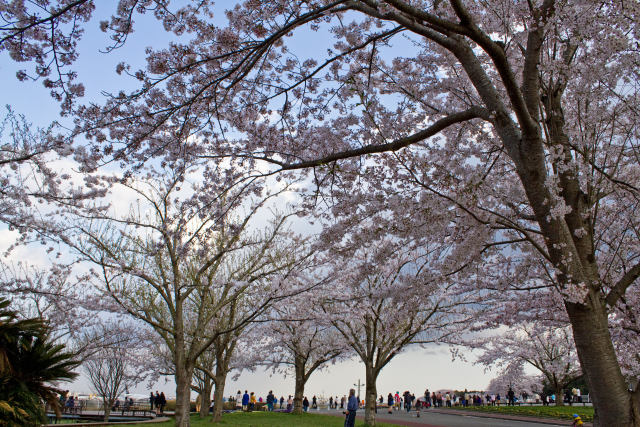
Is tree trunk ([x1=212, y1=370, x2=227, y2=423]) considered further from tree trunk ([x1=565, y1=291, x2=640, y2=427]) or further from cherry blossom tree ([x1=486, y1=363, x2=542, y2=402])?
cherry blossom tree ([x1=486, y1=363, x2=542, y2=402])

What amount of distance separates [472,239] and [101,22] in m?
5.60

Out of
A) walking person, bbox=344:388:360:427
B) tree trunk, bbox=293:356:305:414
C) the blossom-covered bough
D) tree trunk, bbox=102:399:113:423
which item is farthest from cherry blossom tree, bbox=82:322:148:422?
the blossom-covered bough

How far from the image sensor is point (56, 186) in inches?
396

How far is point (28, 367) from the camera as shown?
7242mm

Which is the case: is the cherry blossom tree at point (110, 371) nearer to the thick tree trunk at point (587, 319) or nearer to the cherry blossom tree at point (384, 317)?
the cherry blossom tree at point (384, 317)

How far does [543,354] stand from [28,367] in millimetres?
33079

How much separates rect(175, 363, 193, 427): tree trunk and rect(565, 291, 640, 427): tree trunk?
9.93 m

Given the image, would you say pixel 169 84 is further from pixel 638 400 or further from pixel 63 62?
pixel 638 400

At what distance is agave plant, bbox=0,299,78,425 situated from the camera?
22.2 feet

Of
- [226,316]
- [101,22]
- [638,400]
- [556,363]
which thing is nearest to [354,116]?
[101,22]

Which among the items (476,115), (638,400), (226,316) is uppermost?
(476,115)

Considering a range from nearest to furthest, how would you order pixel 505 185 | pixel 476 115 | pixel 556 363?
1. pixel 476 115
2. pixel 505 185
3. pixel 556 363

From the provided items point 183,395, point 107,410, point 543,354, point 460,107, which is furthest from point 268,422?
point 543,354

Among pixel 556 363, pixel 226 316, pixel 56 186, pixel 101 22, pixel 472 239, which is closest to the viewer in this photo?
pixel 101 22
